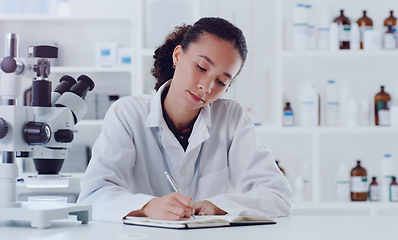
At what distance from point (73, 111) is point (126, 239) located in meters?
0.34

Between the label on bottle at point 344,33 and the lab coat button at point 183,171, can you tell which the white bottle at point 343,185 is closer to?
the label on bottle at point 344,33

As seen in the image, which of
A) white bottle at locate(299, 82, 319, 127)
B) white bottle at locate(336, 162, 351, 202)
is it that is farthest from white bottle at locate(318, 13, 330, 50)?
white bottle at locate(336, 162, 351, 202)

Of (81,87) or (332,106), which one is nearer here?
(81,87)

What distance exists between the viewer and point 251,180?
5.02ft

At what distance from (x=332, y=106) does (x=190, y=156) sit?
161 cm

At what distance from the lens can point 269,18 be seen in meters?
3.19

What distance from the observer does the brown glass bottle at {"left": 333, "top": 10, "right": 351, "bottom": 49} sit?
2.99 meters

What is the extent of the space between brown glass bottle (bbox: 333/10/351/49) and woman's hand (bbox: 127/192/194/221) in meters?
2.10

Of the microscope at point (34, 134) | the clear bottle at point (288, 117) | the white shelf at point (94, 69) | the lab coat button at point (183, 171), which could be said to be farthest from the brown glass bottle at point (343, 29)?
the microscope at point (34, 134)

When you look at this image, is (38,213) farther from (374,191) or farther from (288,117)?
(374,191)

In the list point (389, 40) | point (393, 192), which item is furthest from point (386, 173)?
point (389, 40)

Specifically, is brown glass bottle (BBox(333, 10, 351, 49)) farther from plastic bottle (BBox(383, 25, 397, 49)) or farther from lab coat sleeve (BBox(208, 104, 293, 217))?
lab coat sleeve (BBox(208, 104, 293, 217))

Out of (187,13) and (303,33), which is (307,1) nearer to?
(303,33)

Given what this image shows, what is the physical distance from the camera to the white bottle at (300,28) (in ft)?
9.72
